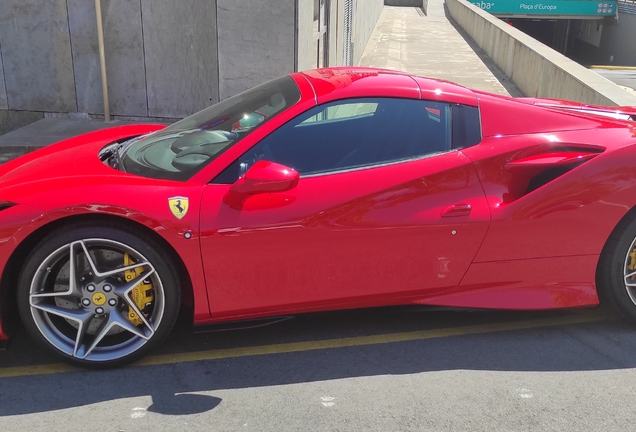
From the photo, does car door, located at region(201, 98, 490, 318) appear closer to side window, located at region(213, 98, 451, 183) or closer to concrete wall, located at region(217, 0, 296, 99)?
side window, located at region(213, 98, 451, 183)

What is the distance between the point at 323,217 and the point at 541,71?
8449 mm

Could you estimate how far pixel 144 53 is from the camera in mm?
8453

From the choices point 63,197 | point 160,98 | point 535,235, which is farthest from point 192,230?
point 160,98

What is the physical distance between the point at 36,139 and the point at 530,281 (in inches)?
241

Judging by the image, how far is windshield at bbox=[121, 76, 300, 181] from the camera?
3.37 m

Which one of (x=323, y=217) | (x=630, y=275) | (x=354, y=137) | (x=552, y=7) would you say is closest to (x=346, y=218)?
(x=323, y=217)

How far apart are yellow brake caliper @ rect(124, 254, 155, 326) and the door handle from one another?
1500mm

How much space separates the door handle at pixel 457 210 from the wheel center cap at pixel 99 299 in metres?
1.71

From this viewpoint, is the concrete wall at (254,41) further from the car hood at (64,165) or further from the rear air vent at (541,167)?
the rear air vent at (541,167)

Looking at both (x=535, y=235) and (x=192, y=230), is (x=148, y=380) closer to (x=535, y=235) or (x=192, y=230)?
(x=192, y=230)

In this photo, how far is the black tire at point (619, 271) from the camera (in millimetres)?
3551

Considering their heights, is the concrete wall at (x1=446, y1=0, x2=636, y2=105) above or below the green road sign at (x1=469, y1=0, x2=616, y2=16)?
below

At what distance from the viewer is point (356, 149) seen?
11.1ft

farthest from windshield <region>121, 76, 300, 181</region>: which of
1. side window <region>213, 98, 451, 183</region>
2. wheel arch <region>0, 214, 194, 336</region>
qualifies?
wheel arch <region>0, 214, 194, 336</region>
